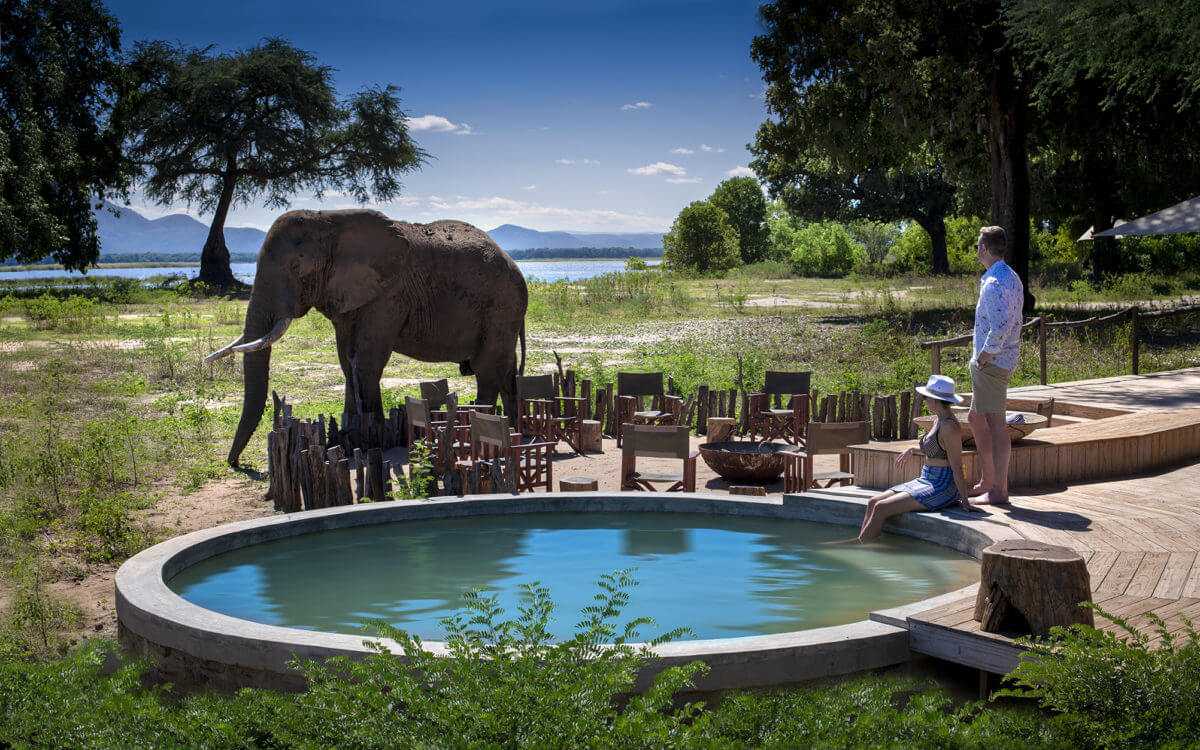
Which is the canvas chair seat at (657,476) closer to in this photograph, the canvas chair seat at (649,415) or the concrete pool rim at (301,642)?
the canvas chair seat at (649,415)

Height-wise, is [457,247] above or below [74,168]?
below

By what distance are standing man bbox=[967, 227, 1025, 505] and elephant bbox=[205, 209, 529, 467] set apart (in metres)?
7.49

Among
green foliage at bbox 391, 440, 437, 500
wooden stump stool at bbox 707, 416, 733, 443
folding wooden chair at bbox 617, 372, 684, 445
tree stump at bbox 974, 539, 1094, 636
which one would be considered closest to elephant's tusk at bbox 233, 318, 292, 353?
green foliage at bbox 391, 440, 437, 500

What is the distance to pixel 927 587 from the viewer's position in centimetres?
740

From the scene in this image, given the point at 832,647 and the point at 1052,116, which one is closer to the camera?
the point at 832,647

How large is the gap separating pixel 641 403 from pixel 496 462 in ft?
17.3

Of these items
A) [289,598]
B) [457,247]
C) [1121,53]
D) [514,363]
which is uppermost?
[1121,53]

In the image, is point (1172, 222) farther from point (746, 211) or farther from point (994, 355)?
point (746, 211)

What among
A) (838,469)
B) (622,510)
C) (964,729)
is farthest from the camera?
(838,469)

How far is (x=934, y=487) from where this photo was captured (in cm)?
827

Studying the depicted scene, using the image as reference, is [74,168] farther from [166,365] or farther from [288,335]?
[166,365]

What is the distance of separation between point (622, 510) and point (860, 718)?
5357 millimetres

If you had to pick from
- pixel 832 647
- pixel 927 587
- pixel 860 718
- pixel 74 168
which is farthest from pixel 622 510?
pixel 74 168

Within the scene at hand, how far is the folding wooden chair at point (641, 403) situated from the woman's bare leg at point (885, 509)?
5.61m
